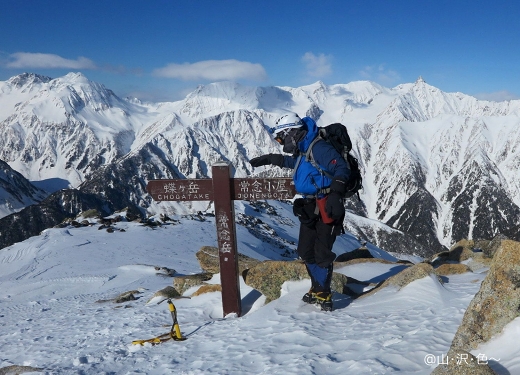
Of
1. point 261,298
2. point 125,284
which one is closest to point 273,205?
point 125,284

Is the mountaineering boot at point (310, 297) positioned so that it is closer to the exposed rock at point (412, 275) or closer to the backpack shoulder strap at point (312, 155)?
the exposed rock at point (412, 275)

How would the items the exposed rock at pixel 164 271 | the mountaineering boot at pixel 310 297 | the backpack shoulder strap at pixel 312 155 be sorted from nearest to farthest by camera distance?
the backpack shoulder strap at pixel 312 155 → the mountaineering boot at pixel 310 297 → the exposed rock at pixel 164 271

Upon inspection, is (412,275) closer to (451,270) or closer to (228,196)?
(451,270)

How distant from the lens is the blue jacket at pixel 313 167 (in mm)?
7016

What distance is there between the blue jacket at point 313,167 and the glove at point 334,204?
0.33 m

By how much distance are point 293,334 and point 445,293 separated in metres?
3.13

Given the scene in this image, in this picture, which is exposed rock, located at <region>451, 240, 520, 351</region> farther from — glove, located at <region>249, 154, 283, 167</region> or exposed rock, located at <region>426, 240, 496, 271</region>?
exposed rock, located at <region>426, 240, 496, 271</region>

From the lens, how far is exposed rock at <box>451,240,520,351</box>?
478 centimetres

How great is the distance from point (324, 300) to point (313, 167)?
2.67 m

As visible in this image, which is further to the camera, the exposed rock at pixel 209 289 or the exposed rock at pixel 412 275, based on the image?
the exposed rock at pixel 209 289

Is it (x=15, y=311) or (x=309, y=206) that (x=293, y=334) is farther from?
(x=15, y=311)

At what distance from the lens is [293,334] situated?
689 cm

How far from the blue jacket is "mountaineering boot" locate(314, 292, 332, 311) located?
6.84ft

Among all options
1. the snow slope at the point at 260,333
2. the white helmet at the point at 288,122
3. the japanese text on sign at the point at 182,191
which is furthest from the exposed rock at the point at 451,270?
the japanese text on sign at the point at 182,191
